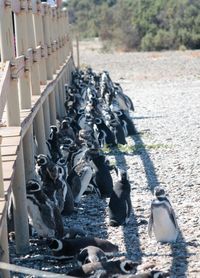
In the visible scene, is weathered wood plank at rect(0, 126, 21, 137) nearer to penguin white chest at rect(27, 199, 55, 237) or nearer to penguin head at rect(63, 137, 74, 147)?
penguin white chest at rect(27, 199, 55, 237)

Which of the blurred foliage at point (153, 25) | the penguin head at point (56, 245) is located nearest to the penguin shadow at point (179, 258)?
the penguin head at point (56, 245)

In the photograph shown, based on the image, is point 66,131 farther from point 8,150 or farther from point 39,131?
point 8,150

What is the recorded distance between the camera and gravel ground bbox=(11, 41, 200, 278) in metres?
7.00

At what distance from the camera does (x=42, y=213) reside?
726 cm

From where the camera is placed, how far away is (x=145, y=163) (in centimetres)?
1178

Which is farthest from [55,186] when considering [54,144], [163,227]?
[54,144]

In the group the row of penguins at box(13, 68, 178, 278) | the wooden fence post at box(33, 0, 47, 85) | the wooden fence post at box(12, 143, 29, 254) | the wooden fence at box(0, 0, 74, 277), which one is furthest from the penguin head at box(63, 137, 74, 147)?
the wooden fence post at box(12, 143, 29, 254)

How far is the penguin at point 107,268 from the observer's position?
229 inches

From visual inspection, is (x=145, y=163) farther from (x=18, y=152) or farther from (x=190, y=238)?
(x=18, y=152)

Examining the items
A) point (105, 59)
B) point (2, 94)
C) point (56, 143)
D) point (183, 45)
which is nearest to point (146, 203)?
point (56, 143)

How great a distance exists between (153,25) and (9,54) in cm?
5168

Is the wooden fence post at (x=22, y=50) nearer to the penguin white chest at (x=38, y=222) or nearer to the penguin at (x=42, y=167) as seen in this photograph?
the penguin at (x=42, y=167)

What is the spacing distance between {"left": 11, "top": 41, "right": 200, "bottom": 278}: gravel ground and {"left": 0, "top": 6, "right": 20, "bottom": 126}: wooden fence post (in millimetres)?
1191

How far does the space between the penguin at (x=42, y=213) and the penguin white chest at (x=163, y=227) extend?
2.80 ft
